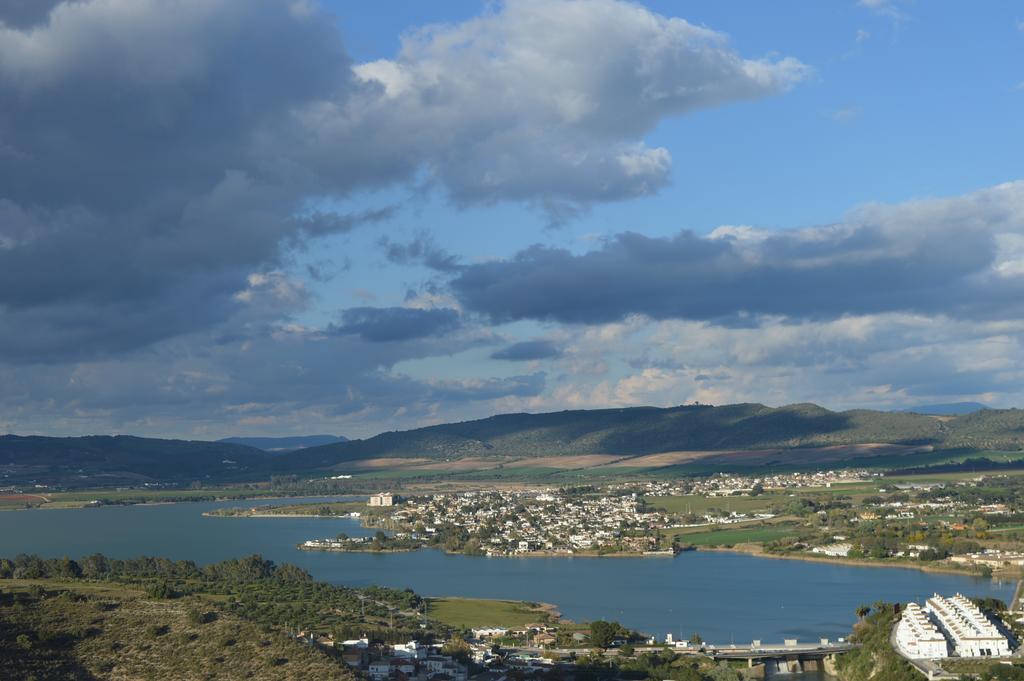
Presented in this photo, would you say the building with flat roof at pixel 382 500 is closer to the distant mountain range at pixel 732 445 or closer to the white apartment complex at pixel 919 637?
the distant mountain range at pixel 732 445

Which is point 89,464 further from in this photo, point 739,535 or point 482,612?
point 482,612

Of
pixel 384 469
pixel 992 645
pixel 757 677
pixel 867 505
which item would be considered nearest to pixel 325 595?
pixel 757 677

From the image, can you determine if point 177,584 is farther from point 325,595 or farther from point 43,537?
point 43,537

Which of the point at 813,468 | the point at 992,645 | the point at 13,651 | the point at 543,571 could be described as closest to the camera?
the point at 13,651

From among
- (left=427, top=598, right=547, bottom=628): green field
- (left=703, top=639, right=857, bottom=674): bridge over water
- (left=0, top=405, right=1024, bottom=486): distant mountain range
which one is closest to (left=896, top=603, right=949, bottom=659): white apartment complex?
(left=703, top=639, right=857, bottom=674): bridge over water

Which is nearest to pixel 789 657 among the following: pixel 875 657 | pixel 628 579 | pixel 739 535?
pixel 875 657

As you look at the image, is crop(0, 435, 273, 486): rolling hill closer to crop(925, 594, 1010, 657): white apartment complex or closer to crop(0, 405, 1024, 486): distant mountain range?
crop(0, 405, 1024, 486): distant mountain range
